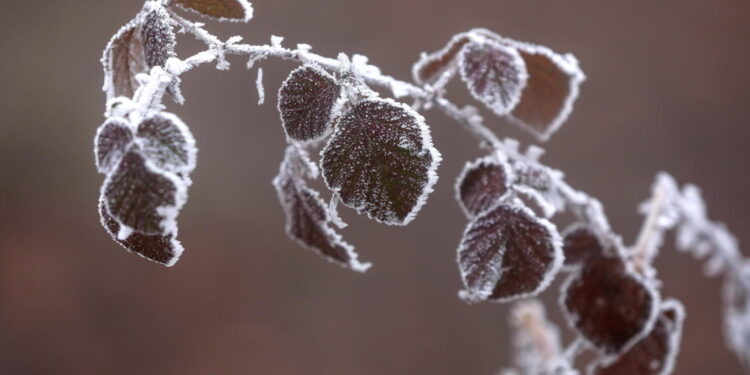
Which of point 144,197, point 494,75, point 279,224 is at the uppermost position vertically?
point 279,224

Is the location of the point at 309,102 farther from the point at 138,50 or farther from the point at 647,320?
the point at 647,320

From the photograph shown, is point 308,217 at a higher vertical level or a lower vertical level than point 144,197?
higher

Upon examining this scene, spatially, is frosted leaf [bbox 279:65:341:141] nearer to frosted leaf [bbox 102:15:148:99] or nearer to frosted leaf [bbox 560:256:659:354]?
frosted leaf [bbox 102:15:148:99]

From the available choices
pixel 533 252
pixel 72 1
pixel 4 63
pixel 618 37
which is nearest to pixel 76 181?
pixel 4 63

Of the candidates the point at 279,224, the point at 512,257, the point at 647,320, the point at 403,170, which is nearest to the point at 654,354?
the point at 647,320

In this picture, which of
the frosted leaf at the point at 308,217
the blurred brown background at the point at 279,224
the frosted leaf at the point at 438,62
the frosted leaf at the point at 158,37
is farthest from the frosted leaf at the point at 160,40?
the blurred brown background at the point at 279,224

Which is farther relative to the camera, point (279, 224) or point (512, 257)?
point (279, 224)
